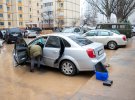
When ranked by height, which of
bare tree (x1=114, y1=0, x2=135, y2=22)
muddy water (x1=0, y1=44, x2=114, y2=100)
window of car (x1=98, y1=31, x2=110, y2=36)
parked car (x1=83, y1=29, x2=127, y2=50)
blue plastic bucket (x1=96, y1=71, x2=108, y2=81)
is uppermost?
bare tree (x1=114, y1=0, x2=135, y2=22)

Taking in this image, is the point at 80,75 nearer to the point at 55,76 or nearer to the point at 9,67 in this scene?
the point at 55,76

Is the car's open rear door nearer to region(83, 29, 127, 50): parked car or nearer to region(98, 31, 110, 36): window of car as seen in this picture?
region(83, 29, 127, 50): parked car

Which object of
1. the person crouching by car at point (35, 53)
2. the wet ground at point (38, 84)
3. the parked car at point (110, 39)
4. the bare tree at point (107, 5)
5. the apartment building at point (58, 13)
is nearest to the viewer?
the wet ground at point (38, 84)

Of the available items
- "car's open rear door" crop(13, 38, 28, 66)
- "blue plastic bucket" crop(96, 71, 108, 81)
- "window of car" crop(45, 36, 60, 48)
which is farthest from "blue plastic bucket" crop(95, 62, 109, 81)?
"car's open rear door" crop(13, 38, 28, 66)

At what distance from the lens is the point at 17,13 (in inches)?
2606

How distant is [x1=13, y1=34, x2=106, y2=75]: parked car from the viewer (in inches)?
254

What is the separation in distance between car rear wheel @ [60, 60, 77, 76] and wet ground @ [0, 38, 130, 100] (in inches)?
7.2

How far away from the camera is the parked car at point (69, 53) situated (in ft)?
21.2

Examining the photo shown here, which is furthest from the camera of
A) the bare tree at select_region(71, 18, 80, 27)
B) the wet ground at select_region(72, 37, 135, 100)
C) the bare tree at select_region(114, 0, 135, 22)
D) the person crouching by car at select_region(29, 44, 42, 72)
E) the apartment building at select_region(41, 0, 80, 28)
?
the bare tree at select_region(71, 18, 80, 27)

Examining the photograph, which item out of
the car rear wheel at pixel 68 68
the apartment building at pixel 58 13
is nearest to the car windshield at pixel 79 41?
the car rear wheel at pixel 68 68

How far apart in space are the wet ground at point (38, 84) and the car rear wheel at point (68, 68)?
0.60 ft

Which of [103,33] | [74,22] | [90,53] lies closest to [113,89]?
[90,53]

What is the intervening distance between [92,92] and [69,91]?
774 millimetres

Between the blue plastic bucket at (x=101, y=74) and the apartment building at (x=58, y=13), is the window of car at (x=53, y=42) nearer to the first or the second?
the blue plastic bucket at (x=101, y=74)
